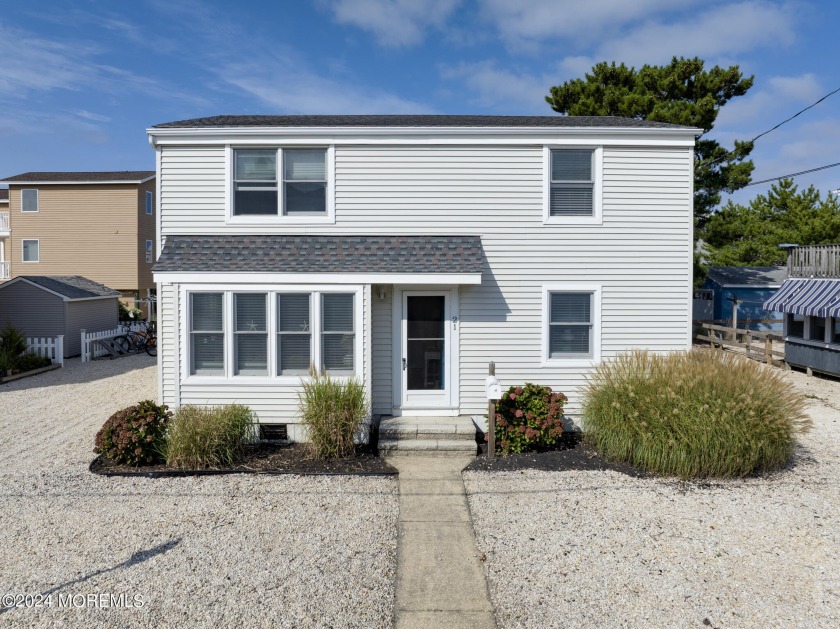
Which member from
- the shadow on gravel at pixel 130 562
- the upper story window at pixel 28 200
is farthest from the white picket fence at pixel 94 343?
the shadow on gravel at pixel 130 562

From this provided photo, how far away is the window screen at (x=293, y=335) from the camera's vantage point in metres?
8.71

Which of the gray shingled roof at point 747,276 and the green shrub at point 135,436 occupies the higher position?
the gray shingled roof at point 747,276

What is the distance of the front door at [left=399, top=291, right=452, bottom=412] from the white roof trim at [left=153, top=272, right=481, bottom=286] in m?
0.61

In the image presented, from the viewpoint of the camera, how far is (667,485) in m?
6.90

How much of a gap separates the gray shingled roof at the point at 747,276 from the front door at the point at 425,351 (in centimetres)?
2312

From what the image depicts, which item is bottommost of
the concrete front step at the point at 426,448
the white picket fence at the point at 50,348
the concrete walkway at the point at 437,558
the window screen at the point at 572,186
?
the concrete walkway at the point at 437,558

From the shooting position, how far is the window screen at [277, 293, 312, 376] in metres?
8.71

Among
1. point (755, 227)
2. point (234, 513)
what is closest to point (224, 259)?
point (234, 513)

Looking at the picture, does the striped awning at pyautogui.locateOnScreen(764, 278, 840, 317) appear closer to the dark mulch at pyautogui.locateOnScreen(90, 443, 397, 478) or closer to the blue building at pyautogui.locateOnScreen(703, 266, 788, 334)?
the blue building at pyautogui.locateOnScreen(703, 266, 788, 334)

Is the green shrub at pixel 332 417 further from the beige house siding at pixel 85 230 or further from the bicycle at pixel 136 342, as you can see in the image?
the beige house siding at pixel 85 230

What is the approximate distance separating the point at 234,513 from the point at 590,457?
198 inches

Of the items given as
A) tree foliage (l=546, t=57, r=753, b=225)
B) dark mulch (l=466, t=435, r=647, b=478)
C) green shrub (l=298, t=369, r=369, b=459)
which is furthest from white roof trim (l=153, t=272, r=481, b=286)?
tree foliage (l=546, t=57, r=753, b=225)

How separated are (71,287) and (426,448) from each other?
56.5 ft

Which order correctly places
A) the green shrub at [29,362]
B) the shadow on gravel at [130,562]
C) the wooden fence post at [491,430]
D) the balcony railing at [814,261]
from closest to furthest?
the shadow on gravel at [130,562], the wooden fence post at [491,430], the green shrub at [29,362], the balcony railing at [814,261]
